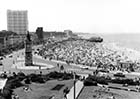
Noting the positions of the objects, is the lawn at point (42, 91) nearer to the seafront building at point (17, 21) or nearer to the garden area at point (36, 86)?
the garden area at point (36, 86)

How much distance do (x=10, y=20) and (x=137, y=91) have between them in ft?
503

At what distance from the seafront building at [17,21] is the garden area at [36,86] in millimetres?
139081

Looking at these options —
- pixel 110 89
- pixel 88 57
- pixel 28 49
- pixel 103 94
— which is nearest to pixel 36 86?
pixel 103 94

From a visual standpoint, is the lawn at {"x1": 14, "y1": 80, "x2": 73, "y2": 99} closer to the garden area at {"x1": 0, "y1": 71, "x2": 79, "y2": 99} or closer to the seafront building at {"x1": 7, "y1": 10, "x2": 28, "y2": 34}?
the garden area at {"x1": 0, "y1": 71, "x2": 79, "y2": 99}

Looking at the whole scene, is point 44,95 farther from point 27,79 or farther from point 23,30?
point 23,30

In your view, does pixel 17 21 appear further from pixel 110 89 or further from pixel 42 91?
pixel 110 89

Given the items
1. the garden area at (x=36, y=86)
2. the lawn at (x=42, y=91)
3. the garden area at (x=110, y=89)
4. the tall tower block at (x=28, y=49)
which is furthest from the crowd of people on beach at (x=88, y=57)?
the lawn at (x=42, y=91)

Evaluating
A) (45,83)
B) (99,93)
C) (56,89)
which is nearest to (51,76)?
(45,83)

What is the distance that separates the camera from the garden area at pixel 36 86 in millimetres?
27406

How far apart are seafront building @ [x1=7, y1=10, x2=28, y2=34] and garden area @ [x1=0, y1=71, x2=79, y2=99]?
456 ft

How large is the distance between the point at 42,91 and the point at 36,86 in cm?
278

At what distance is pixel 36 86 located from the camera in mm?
31875

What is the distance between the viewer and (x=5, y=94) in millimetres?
25203

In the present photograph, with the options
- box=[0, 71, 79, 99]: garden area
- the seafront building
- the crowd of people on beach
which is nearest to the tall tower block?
the crowd of people on beach
